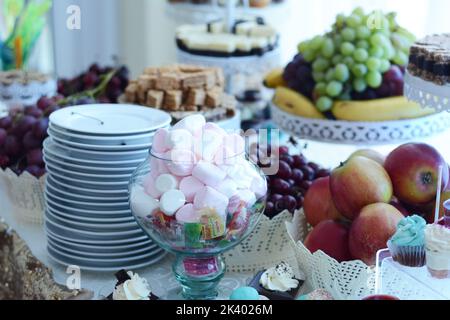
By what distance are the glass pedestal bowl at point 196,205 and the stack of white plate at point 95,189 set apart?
0.09m

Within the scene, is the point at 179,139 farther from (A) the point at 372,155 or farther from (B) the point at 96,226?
(A) the point at 372,155

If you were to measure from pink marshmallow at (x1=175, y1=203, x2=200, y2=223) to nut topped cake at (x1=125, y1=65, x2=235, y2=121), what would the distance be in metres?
0.42

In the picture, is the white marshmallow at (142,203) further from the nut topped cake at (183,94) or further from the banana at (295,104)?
the banana at (295,104)

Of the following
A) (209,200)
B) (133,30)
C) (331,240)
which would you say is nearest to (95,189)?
(209,200)

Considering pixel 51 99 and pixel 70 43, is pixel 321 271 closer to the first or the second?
pixel 51 99

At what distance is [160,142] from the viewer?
82 cm

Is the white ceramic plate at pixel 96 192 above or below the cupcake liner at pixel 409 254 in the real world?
above

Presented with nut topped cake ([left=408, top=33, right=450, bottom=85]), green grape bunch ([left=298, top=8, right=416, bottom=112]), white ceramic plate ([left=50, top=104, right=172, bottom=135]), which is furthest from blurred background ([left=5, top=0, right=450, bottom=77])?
white ceramic plate ([left=50, top=104, right=172, bottom=135])

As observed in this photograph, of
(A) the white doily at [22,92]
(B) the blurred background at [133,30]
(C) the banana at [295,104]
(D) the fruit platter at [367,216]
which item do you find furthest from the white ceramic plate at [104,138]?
(B) the blurred background at [133,30]

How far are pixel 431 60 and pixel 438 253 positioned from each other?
0.38m

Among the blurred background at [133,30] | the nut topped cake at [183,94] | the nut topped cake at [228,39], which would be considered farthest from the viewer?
the blurred background at [133,30]

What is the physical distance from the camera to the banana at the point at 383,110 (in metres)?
1.32

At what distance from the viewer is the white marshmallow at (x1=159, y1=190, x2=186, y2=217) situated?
778mm

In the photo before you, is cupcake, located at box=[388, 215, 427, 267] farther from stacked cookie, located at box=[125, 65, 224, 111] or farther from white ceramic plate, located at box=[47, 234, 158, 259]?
stacked cookie, located at box=[125, 65, 224, 111]
